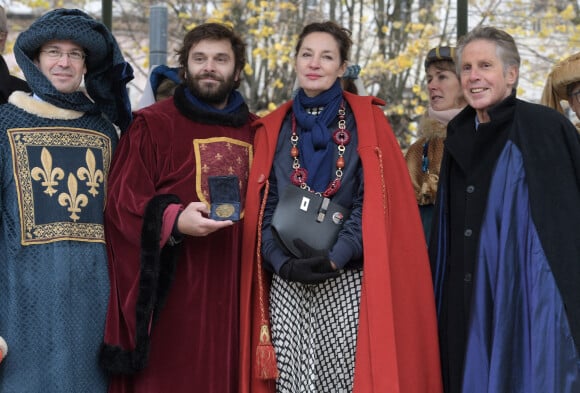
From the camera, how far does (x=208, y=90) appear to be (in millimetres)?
4094

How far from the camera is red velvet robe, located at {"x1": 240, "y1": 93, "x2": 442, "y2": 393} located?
3.63 m

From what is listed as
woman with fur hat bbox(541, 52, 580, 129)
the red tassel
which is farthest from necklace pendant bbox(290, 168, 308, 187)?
woman with fur hat bbox(541, 52, 580, 129)

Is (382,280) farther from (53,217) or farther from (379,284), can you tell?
(53,217)

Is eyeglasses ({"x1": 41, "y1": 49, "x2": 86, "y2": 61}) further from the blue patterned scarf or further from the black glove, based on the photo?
the black glove

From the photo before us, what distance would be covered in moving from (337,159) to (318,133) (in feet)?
0.46

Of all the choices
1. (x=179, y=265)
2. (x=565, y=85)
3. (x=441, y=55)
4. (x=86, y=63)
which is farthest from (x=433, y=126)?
(x=86, y=63)

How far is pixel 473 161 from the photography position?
151 inches

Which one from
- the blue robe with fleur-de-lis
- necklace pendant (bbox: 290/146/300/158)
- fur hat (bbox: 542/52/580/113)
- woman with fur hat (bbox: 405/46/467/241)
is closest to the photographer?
the blue robe with fleur-de-lis

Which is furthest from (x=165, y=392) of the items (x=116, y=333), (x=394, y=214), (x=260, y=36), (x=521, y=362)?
(x=260, y=36)

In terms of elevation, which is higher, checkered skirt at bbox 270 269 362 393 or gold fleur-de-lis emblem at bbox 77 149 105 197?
gold fleur-de-lis emblem at bbox 77 149 105 197

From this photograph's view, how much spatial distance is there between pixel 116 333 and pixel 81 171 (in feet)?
2.32

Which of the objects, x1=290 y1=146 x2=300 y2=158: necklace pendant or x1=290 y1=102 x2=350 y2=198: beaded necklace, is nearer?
x1=290 y1=102 x2=350 y2=198: beaded necklace

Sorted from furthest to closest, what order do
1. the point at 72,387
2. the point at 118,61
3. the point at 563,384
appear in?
the point at 118,61, the point at 72,387, the point at 563,384

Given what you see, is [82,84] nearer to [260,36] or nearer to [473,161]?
[473,161]
